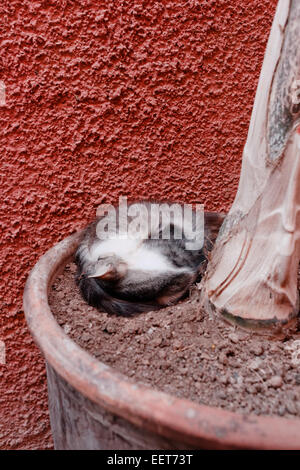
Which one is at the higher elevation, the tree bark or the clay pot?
the tree bark

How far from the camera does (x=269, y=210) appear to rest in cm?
61

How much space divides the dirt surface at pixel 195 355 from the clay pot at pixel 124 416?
8 cm

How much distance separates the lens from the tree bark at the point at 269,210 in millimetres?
561

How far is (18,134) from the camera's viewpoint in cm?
101

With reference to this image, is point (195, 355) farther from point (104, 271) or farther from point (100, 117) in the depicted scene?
point (100, 117)

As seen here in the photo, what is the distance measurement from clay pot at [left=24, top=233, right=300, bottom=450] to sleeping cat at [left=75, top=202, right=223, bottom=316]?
7.2 inches

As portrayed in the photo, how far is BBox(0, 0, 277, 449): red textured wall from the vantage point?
98cm

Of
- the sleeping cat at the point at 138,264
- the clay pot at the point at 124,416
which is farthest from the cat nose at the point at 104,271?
→ the clay pot at the point at 124,416

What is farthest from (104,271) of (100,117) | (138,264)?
(100,117)

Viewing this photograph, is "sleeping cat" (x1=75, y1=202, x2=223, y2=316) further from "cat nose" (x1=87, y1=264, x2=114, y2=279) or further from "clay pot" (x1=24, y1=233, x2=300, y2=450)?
"clay pot" (x1=24, y1=233, x2=300, y2=450)

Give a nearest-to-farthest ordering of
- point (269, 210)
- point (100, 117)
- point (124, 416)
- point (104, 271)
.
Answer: point (124, 416)
point (269, 210)
point (104, 271)
point (100, 117)

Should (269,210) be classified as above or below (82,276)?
above

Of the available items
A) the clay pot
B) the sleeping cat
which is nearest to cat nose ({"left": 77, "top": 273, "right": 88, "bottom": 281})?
the sleeping cat

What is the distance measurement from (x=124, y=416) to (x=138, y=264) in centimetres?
40
